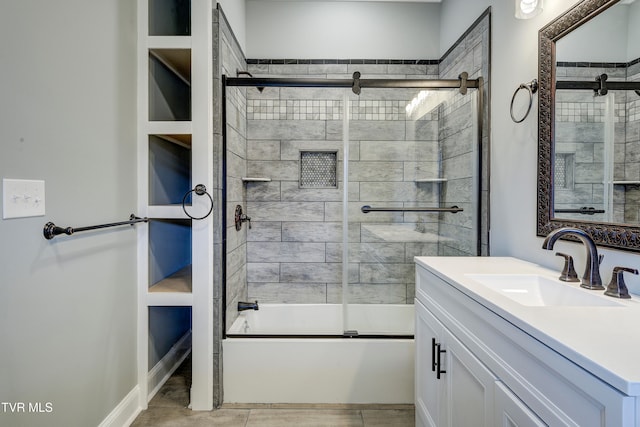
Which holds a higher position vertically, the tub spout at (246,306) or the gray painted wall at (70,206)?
the gray painted wall at (70,206)

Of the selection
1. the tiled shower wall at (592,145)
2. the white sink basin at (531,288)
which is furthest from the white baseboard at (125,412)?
the tiled shower wall at (592,145)

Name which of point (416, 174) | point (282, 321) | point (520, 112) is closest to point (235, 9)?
point (416, 174)

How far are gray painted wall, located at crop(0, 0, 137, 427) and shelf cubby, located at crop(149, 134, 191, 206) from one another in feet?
0.53

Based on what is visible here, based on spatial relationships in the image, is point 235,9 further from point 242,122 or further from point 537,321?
point 537,321

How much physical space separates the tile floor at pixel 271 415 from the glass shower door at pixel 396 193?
1.89ft

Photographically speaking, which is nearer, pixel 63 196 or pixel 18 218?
pixel 18 218

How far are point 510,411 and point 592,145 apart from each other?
1.07 metres

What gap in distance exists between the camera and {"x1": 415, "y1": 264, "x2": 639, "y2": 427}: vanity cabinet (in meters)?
0.64

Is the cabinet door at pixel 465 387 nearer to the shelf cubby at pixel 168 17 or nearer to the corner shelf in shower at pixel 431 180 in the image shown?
the corner shelf in shower at pixel 431 180

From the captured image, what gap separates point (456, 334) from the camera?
123cm

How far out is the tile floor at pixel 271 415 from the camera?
1.83 metres

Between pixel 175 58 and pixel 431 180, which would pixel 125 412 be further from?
pixel 431 180

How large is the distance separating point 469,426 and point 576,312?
1.78ft

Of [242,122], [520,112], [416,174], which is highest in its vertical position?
[242,122]
